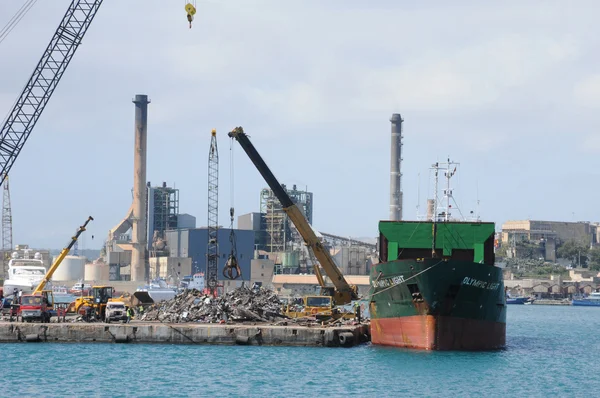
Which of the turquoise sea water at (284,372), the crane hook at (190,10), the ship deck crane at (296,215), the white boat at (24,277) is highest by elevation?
the crane hook at (190,10)

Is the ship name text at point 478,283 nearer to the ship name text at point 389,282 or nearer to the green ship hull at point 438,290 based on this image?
the green ship hull at point 438,290

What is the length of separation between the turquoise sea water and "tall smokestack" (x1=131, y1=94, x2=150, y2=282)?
420 ft

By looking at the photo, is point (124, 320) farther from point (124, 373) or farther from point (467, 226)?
point (467, 226)

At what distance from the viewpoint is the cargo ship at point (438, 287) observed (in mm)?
51531

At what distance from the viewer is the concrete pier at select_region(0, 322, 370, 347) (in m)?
56.7

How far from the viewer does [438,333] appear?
5216cm

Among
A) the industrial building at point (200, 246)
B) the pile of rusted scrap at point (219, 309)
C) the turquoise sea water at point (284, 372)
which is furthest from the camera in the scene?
the industrial building at point (200, 246)

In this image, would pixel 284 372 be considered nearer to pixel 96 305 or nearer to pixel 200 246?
pixel 96 305

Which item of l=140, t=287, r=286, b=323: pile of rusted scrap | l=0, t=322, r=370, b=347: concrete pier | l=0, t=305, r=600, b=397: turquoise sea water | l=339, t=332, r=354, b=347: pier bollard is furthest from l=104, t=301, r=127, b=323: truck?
l=339, t=332, r=354, b=347: pier bollard

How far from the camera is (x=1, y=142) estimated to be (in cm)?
9244

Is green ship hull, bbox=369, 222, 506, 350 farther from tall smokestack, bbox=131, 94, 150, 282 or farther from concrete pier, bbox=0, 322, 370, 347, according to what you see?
tall smokestack, bbox=131, 94, 150, 282

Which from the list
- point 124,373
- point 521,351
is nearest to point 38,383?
point 124,373

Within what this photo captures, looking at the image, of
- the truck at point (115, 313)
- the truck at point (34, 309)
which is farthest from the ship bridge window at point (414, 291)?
the truck at point (34, 309)

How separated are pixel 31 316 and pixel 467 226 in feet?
89.3
